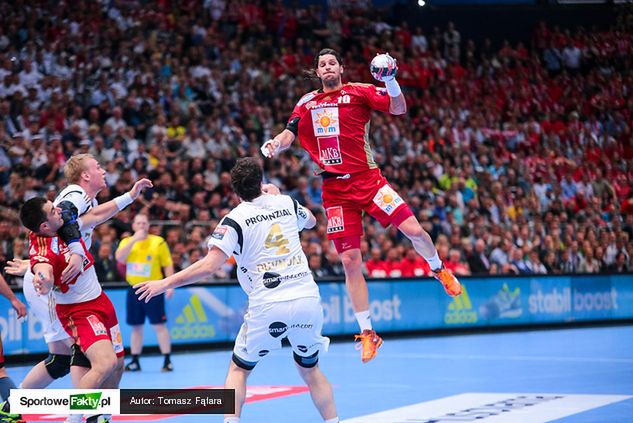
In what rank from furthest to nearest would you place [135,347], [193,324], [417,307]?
[417,307]
[193,324]
[135,347]

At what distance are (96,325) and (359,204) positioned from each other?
2800 mm

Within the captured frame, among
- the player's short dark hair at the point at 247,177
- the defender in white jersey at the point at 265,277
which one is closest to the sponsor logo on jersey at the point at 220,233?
the defender in white jersey at the point at 265,277

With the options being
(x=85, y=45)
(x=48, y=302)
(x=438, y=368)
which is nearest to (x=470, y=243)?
(x=438, y=368)

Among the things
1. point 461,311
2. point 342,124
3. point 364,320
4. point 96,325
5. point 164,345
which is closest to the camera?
point 96,325

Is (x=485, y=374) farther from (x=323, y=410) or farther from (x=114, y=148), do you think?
(x=114, y=148)

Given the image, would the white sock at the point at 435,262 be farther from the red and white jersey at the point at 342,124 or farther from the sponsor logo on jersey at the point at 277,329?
the sponsor logo on jersey at the point at 277,329

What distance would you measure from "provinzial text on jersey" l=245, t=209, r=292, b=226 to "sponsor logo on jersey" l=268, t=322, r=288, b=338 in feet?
2.56

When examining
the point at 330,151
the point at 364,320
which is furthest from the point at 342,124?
the point at 364,320

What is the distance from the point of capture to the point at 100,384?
8078mm

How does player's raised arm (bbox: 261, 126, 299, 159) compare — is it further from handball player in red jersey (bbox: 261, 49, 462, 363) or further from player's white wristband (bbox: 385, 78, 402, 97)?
player's white wristband (bbox: 385, 78, 402, 97)

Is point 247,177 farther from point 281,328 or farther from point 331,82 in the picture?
point 331,82

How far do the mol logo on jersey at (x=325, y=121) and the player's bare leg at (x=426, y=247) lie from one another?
1096 mm

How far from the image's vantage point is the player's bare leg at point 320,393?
7.93 m

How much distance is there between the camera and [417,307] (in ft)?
65.8
